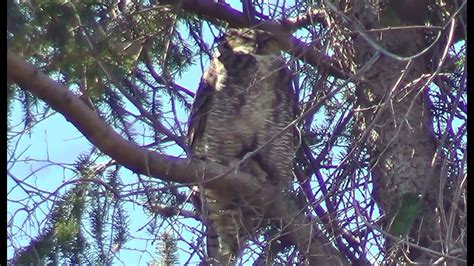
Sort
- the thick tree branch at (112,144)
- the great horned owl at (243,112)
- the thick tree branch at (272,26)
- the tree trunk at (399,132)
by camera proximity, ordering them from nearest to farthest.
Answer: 1. the thick tree branch at (112,144)
2. the tree trunk at (399,132)
3. the thick tree branch at (272,26)
4. the great horned owl at (243,112)

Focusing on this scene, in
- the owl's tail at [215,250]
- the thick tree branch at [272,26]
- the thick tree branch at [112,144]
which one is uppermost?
the thick tree branch at [272,26]

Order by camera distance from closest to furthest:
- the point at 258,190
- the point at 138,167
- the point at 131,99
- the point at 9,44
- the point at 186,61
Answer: the point at 9,44 < the point at 138,167 < the point at 131,99 < the point at 258,190 < the point at 186,61

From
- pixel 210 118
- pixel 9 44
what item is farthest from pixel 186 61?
pixel 9 44

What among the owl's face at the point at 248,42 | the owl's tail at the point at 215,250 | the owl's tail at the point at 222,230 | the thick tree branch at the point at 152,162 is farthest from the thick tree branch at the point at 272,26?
the owl's tail at the point at 215,250

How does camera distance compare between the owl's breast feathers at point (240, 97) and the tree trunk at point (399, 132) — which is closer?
the tree trunk at point (399, 132)

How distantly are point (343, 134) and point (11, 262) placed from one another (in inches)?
62.8

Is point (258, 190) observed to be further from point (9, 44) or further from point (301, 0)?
point (9, 44)

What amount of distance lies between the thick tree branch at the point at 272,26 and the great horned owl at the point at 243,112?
2.7 inches

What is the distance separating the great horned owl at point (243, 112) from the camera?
4961 mm

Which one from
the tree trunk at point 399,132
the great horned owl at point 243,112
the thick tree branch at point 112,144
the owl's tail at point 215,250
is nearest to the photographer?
the thick tree branch at point 112,144

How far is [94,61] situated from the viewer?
3.97 m

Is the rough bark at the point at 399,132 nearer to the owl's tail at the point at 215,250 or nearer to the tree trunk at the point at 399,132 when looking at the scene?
the tree trunk at the point at 399,132

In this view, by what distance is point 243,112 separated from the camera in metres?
5.05

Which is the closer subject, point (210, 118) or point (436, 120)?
point (436, 120)
